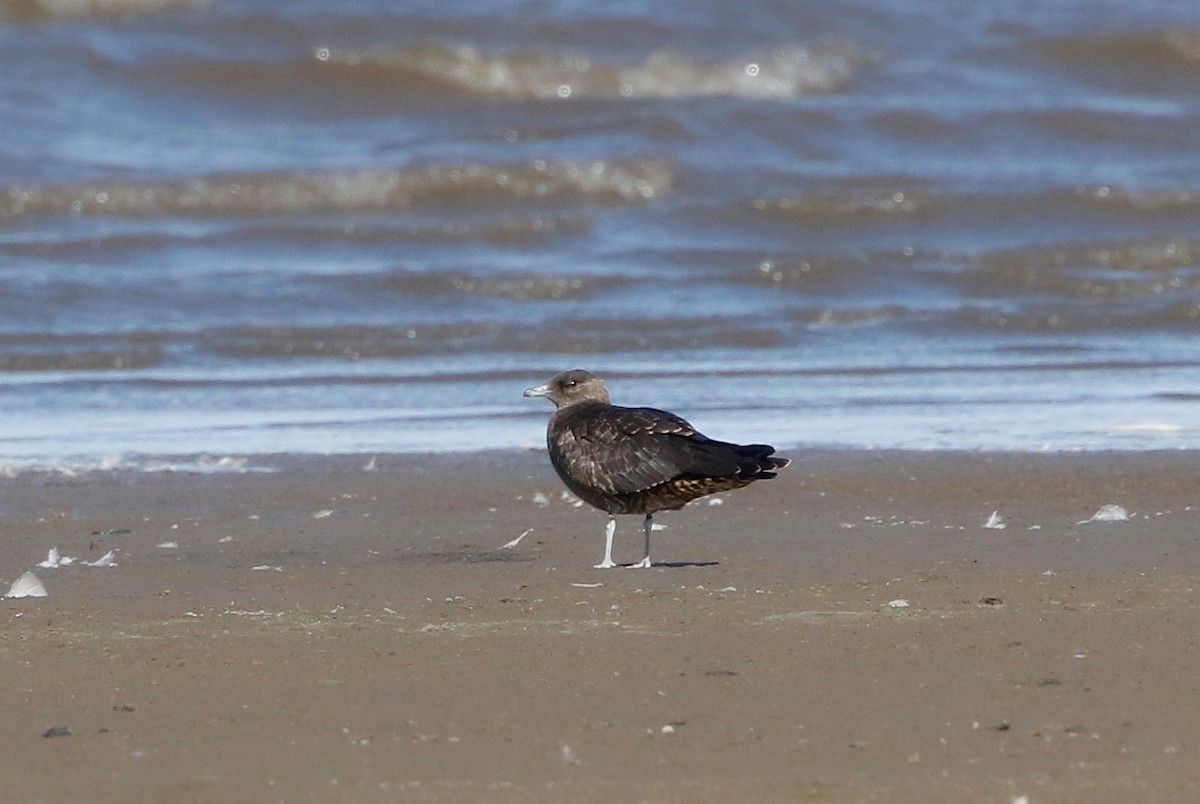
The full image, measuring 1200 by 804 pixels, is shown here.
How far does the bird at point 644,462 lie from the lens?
6113mm

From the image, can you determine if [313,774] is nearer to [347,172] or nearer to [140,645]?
[140,645]

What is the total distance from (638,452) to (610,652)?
1.72 m

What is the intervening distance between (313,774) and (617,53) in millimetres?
18550

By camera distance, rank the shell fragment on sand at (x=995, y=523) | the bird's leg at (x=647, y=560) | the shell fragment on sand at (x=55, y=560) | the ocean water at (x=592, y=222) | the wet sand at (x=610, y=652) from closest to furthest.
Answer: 1. the wet sand at (x=610, y=652)
2. the bird's leg at (x=647, y=560)
3. the shell fragment on sand at (x=55, y=560)
4. the shell fragment on sand at (x=995, y=523)
5. the ocean water at (x=592, y=222)

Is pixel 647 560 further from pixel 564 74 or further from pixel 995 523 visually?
pixel 564 74

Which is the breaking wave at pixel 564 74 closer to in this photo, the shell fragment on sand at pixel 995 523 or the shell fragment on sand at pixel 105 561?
the shell fragment on sand at pixel 995 523

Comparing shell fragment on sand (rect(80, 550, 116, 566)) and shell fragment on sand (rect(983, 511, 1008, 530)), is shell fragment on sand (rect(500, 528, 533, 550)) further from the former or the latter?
shell fragment on sand (rect(983, 511, 1008, 530))

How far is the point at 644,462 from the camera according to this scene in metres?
6.23

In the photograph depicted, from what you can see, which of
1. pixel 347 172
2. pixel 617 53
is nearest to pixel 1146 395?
pixel 347 172

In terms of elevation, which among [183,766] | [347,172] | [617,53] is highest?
[617,53]

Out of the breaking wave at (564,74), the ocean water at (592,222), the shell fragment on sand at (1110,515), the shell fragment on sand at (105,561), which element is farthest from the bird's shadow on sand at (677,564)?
the breaking wave at (564,74)

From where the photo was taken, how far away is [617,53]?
853 inches

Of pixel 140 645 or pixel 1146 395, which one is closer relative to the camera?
pixel 140 645

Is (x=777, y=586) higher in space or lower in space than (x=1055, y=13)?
lower
